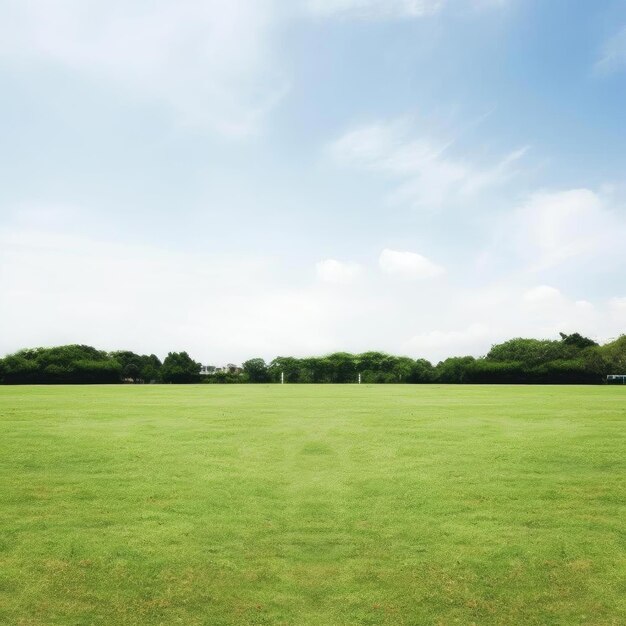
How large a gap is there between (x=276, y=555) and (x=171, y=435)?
8733 mm

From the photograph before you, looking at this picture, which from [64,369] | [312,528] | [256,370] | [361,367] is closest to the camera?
[312,528]

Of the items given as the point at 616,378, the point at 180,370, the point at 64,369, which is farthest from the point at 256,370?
the point at 616,378

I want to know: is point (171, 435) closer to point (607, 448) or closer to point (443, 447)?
point (443, 447)

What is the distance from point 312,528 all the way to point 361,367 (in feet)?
343

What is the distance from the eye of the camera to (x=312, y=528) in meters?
10.0

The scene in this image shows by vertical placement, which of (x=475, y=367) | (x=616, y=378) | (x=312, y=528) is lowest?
(x=312, y=528)

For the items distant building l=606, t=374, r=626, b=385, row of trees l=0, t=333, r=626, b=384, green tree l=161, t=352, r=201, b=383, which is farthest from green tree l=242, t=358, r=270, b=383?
distant building l=606, t=374, r=626, b=385

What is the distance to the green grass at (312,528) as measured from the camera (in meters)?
7.82

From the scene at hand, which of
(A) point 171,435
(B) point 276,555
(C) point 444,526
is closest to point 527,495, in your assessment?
(C) point 444,526

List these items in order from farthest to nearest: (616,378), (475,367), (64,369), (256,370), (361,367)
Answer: (361,367)
(256,370)
(616,378)
(475,367)
(64,369)

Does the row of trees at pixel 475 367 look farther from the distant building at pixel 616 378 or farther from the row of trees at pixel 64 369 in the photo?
the row of trees at pixel 64 369

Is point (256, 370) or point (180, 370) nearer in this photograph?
point (180, 370)

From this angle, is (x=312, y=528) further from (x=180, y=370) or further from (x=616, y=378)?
(x=616, y=378)

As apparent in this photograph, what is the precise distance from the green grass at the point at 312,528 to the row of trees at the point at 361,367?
71.6 metres
